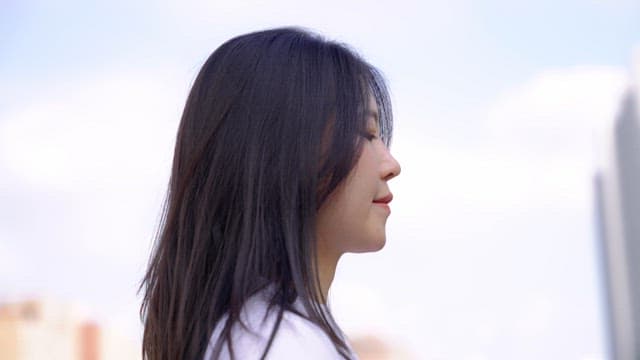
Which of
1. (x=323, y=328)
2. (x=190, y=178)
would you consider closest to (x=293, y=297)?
(x=323, y=328)

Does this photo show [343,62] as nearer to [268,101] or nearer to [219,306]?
[268,101]

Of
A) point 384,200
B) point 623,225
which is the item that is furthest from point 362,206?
point 623,225

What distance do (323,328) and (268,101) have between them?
20 cm

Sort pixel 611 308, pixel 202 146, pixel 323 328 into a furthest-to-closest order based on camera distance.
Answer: pixel 611 308, pixel 202 146, pixel 323 328

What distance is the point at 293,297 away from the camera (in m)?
0.91

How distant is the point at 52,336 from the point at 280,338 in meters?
20.7

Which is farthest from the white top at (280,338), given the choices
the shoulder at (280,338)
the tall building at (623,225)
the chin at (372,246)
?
the tall building at (623,225)

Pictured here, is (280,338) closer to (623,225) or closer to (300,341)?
(300,341)

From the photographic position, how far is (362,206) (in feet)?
3.25

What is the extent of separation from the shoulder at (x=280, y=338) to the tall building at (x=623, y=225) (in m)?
37.6

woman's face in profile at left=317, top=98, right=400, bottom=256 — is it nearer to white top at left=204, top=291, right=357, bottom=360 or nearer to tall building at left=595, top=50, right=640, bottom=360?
white top at left=204, top=291, right=357, bottom=360

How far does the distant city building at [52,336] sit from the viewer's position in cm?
1981

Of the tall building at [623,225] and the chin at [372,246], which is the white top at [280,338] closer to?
the chin at [372,246]

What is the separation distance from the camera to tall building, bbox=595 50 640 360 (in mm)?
41312
